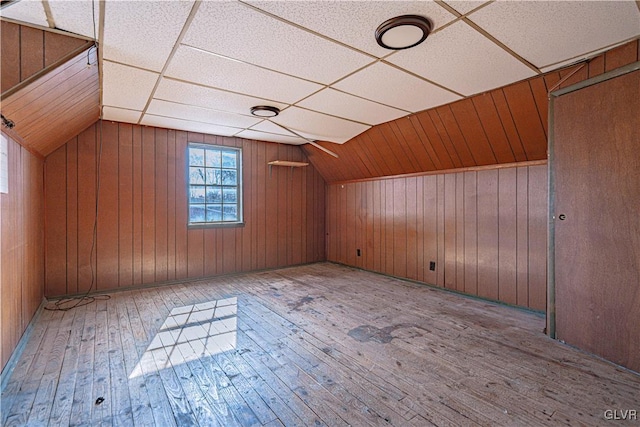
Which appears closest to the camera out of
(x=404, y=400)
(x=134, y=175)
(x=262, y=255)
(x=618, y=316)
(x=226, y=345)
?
(x=404, y=400)

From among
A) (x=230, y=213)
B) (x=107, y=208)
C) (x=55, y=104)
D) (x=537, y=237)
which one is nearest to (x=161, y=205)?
(x=107, y=208)

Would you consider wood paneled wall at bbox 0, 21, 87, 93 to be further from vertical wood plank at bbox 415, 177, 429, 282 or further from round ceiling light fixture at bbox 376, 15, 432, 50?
vertical wood plank at bbox 415, 177, 429, 282

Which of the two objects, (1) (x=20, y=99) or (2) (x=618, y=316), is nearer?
(1) (x=20, y=99)

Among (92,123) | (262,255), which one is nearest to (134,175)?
(92,123)

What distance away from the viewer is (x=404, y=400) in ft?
5.72

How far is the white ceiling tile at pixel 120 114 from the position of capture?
11.0ft

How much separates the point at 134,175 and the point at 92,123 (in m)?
0.75

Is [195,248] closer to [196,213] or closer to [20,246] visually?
[196,213]

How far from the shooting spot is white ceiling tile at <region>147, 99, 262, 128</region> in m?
3.26

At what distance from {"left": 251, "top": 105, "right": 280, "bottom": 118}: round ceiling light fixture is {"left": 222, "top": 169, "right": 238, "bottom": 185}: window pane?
1606 millimetres

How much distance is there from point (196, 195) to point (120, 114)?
143cm

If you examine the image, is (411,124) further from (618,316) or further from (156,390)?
(156,390)

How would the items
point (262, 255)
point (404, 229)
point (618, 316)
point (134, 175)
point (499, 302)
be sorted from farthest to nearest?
point (262, 255) → point (404, 229) → point (134, 175) → point (499, 302) → point (618, 316)

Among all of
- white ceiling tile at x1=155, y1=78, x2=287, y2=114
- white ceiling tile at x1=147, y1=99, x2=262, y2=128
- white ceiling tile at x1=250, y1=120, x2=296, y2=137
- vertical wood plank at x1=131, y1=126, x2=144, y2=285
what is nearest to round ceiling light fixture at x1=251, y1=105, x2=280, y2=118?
white ceiling tile at x1=155, y1=78, x2=287, y2=114
